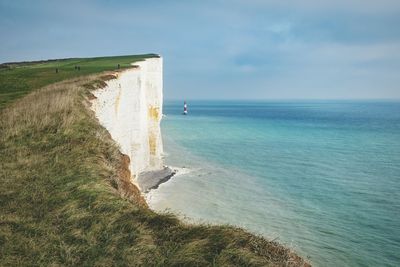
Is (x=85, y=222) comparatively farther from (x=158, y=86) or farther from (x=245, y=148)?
(x=245, y=148)

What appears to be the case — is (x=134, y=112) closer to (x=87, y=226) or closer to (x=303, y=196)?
(x=303, y=196)

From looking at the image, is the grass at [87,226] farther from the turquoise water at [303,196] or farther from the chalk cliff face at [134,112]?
the chalk cliff face at [134,112]

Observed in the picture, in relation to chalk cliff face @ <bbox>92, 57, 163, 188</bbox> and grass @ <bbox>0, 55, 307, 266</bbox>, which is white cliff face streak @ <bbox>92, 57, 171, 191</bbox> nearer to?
chalk cliff face @ <bbox>92, 57, 163, 188</bbox>

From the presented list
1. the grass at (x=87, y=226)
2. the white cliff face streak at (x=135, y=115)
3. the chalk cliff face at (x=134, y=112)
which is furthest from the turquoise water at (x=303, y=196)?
the grass at (x=87, y=226)

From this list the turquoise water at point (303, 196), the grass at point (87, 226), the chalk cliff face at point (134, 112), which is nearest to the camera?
the grass at point (87, 226)

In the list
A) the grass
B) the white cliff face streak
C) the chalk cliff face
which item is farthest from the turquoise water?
the grass

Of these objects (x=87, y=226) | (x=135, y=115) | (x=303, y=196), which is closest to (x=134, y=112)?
(x=135, y=115)

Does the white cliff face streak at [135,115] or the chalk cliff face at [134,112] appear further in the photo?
the white cliff face streak at [135,115]
